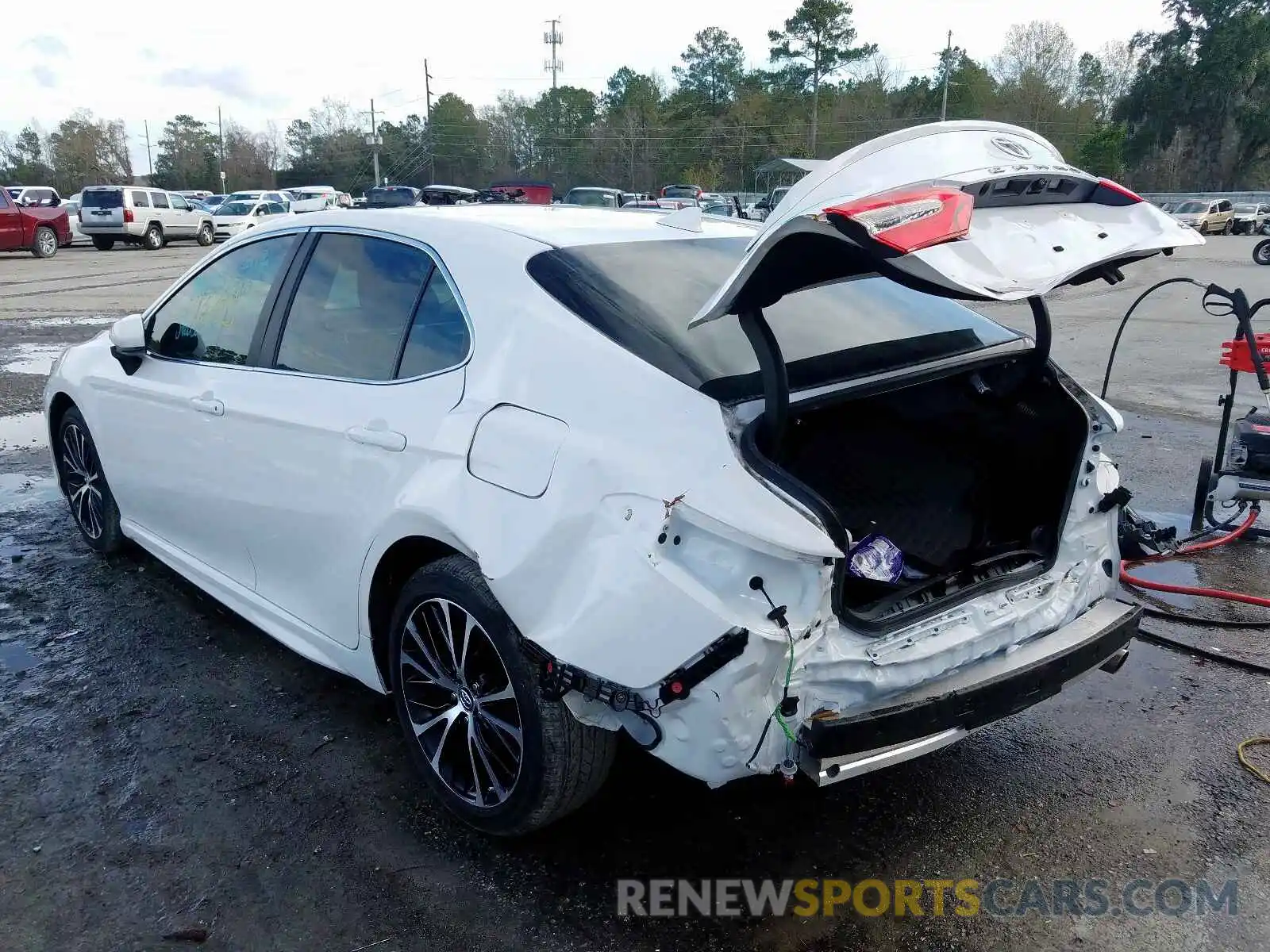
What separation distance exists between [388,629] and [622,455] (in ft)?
3.72

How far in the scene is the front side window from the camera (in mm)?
3594

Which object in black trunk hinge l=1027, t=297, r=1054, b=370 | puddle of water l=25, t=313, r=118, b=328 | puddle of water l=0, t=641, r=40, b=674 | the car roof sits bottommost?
puddle of water l=0, t=641, r=40, b=674

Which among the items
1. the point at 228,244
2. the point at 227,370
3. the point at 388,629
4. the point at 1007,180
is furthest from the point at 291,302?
the point at 1007,180

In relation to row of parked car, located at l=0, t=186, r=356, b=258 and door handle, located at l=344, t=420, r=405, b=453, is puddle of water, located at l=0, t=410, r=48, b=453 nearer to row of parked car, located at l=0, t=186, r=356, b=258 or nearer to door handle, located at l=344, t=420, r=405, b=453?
door handle, located at l=344, t=420, r=405, b=453

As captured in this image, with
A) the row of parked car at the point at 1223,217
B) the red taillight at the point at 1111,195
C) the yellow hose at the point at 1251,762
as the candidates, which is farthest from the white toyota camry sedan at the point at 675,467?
the row of parked car at the point at 1223,217

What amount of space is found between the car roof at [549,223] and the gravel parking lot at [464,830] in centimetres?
169

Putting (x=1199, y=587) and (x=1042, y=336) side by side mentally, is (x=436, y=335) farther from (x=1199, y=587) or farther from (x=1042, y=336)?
(x=1199, y=587)

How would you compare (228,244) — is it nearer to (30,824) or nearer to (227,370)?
(227,370)

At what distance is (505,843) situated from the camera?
9.05 ft

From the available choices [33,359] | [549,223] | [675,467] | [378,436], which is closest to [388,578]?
[378,436]

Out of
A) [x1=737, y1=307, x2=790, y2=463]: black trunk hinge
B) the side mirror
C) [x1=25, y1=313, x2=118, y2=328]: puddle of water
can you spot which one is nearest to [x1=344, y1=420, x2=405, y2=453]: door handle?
[x1=737, y1=307, x2=790, y2=463]: black trunk hinge

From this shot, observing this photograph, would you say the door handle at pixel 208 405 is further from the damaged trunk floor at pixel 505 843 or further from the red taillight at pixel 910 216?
the red taillight at pixel 910 216

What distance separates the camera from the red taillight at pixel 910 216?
197cm

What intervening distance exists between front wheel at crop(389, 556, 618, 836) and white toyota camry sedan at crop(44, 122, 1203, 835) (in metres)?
0.01
